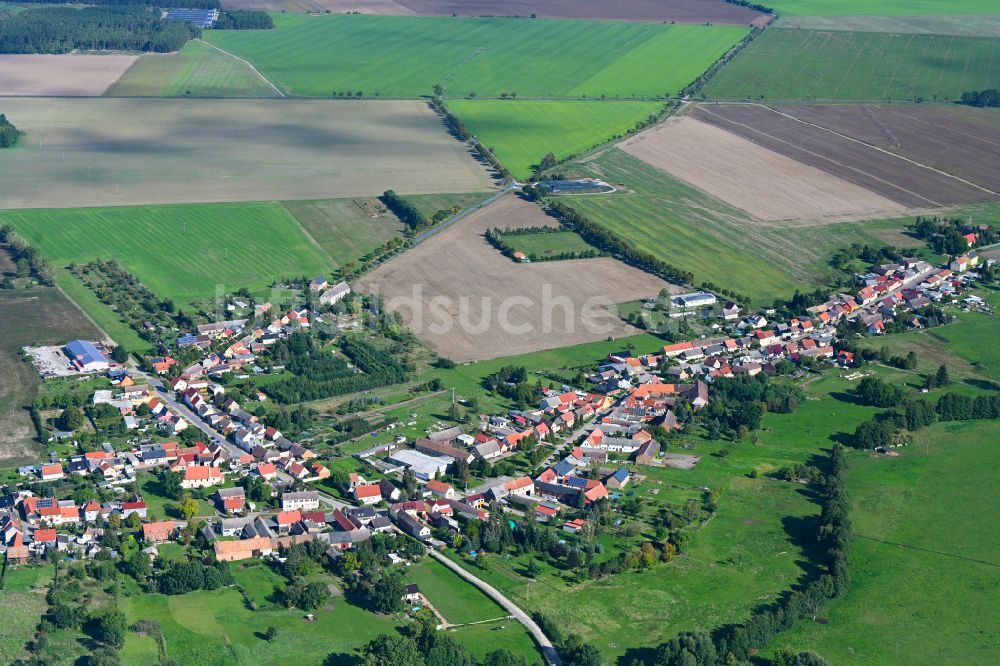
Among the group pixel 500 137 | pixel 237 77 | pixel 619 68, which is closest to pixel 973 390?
pixel 500 137

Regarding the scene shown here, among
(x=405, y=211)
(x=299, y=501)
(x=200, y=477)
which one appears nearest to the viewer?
(x=299, y=501)

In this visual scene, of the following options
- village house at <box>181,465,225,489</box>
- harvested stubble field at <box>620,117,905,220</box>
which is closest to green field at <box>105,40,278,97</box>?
harvested stubble field at <box>620,117,905,220</box>

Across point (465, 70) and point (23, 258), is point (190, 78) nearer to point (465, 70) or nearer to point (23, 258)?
point (465, 70)

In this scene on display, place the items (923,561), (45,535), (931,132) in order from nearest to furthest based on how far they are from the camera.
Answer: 1. (45,535)
2. (923,561)
3. (931,132)

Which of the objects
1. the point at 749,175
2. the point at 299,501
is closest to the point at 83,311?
the point at 299,501

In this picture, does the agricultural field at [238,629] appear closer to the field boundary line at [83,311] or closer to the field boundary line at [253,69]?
the field boundary line at [83,311]

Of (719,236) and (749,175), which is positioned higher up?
(749,175)

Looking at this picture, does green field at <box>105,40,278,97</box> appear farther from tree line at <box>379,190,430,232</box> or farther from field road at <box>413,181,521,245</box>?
field road at <box>413,181,521,245</box>
